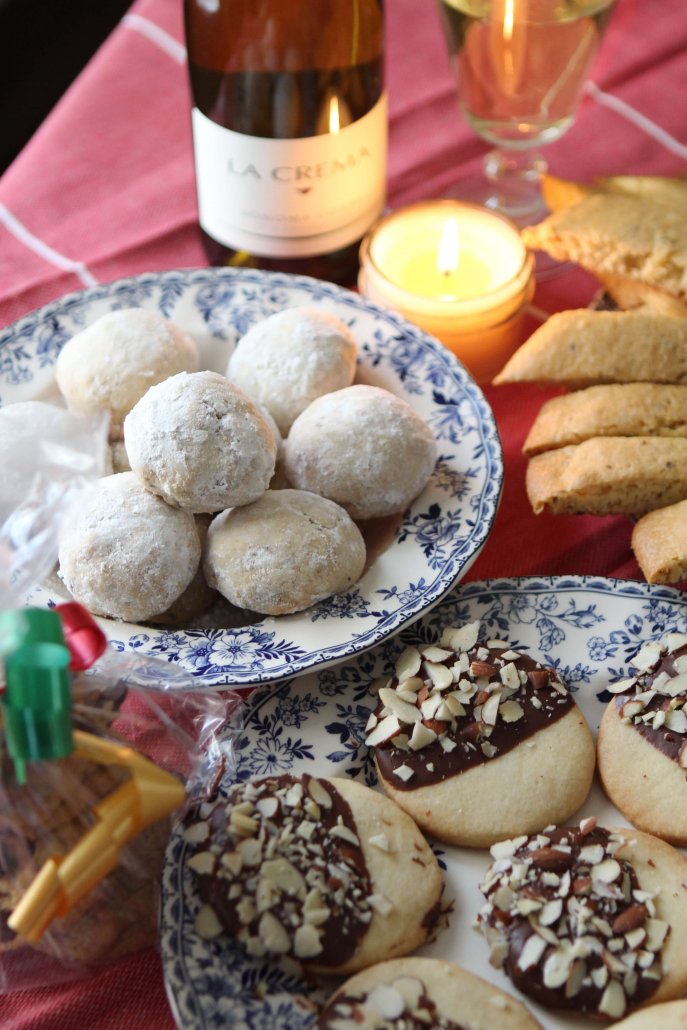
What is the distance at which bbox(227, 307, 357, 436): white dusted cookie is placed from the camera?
1115 mm

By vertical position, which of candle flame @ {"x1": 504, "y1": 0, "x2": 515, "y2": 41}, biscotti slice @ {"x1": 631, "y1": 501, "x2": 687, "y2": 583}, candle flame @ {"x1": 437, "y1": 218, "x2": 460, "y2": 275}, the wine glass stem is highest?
candle flame @ {"x1": 504, "y1": 0, "x2": 515, "y2": 41}

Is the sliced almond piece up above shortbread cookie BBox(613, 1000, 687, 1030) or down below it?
above

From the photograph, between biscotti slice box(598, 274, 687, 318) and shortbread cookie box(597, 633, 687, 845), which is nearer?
shortbread cookie box(597, 633, 687, 845)

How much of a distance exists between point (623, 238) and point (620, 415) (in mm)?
268

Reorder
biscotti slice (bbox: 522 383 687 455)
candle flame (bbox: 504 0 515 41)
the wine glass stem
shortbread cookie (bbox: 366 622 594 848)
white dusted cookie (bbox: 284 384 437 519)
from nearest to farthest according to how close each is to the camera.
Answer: shortbread cookie (bbox: 366 622 594 848) < white dusted cookie (bbox: 284 384 437 519) < biscotti slice (bbox: 522 383 687 455) < candle flame (bbox: 504 0 515 41) < the wine glass stem

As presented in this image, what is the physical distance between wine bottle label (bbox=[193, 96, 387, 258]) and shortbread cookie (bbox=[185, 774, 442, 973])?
72 centimetres

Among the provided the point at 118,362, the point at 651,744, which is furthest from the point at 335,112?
the point at 651,744

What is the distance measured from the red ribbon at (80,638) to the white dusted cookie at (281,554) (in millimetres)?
198

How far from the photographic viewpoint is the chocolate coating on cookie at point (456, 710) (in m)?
0.91

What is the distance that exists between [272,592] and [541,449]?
15.1 inches

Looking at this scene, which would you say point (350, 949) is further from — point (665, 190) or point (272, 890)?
point (665, 190)

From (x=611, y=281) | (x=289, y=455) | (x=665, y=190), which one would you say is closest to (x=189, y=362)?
(x=289, y=455)

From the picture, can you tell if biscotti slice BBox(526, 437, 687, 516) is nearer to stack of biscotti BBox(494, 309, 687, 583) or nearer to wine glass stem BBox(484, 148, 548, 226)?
stack of biscotti BBox(494, 309, 687, 583)

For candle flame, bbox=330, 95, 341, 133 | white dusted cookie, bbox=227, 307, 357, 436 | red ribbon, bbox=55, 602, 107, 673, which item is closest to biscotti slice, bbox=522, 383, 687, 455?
white dusted cookie, bbox=227, 307, 357, 436
